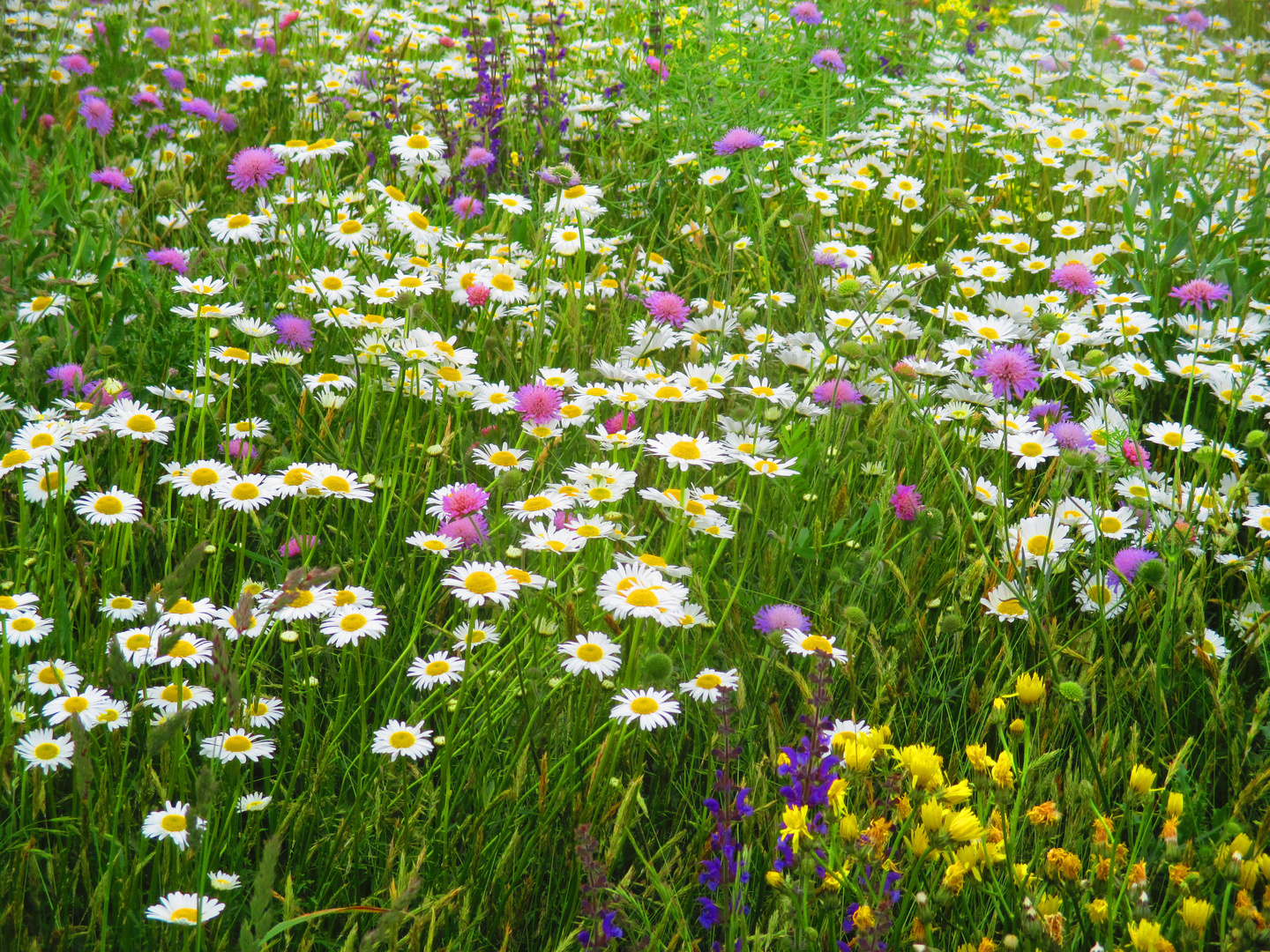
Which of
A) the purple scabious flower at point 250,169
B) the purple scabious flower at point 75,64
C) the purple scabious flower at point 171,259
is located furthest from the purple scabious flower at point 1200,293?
the purple scabious flower at point 75,64

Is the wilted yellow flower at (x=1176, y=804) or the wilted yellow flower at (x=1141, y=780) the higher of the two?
the wilted yellow flower at (x=1141, y=780)

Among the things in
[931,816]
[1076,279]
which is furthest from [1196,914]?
[1076,279]

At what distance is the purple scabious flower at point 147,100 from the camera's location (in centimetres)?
353

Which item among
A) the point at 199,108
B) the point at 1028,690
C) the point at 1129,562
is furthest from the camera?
the point at 199,108

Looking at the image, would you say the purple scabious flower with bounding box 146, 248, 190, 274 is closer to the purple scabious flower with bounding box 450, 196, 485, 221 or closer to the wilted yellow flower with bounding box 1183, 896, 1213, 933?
the purple scabious flower with bounding box 450, 196, 485, 221

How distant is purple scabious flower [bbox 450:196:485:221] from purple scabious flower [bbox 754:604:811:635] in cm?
130

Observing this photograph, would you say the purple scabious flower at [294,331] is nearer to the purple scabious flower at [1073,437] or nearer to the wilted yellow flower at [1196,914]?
the purple scabious flower at [1073,437]

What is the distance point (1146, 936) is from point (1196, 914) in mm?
58

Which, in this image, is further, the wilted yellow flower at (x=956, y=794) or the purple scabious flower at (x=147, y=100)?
the purple scabious flower at (x=147, y=100)

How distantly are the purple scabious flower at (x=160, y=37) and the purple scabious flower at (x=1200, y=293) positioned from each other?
4168 millimetres

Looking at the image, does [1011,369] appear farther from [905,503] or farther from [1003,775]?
[1003,775]

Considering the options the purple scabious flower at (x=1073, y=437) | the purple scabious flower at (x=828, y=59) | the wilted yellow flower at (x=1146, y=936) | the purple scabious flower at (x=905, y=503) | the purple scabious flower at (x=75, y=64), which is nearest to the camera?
the wilted yellow flower at (x=1146, y=936)

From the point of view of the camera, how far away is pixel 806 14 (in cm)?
378

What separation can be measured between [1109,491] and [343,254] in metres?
2.07
